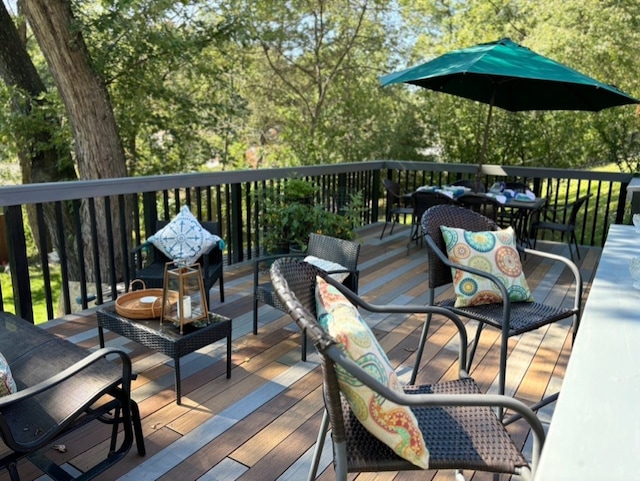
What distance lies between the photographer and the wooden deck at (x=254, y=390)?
6.70 ft

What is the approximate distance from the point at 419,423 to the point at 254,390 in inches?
51.3

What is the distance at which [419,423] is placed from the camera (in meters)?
1.54

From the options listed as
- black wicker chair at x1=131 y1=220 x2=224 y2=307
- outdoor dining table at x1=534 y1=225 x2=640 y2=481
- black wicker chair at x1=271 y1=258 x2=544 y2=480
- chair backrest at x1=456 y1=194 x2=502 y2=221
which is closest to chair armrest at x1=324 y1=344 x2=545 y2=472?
black wicker chair at x1=271 y1=258 x2=544 y2=480

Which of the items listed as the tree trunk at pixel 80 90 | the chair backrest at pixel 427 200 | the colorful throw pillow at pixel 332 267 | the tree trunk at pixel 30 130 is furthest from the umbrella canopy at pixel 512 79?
the tree trunk at pixel 30 130

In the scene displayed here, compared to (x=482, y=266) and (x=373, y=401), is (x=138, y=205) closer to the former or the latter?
(x=482, y=266)

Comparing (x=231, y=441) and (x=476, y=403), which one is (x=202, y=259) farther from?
(x=476, y=403)

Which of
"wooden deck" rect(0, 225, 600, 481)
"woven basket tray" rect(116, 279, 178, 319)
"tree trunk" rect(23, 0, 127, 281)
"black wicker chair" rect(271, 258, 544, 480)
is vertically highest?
"tree trunk" rect(23, 0, 127, 281)

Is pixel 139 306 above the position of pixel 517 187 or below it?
below

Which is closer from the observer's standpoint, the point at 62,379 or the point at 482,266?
the point at 62,379

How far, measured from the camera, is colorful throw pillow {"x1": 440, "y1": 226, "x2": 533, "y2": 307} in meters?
2.50

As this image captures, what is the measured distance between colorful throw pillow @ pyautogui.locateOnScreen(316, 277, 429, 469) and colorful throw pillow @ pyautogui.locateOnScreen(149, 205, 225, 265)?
2302 millimetres

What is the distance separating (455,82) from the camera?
5.50 m

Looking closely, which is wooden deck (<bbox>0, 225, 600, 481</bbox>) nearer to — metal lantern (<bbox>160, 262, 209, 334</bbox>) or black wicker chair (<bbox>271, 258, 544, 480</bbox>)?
metal lantern (<bbox>160, 262, 209, 334</bbox>)

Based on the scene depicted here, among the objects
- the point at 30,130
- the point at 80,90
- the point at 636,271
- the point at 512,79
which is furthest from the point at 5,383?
the point at 30,130
